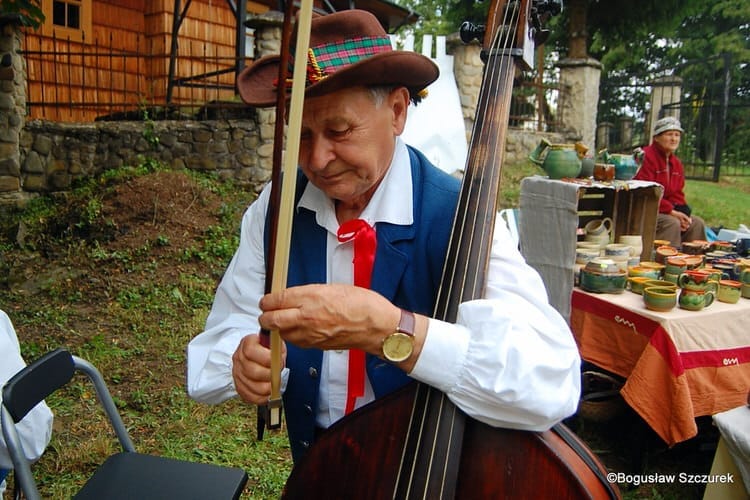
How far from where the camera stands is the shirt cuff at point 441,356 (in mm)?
1069

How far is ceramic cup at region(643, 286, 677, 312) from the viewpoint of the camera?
279 centimetres

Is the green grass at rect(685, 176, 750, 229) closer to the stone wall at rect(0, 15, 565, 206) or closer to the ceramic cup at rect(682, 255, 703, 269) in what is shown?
the ceramic cup at rect(682, 255, 703, 269)

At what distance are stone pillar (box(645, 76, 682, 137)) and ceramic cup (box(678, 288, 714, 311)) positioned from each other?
37.5ft

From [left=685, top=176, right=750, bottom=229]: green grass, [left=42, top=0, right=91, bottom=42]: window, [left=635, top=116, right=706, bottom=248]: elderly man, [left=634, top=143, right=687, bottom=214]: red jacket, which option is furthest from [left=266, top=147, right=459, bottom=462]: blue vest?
[left=42, top=0, right=91, bottom=42]: window

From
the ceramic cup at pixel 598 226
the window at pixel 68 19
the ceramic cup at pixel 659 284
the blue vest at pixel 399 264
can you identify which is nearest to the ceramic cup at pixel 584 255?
the ceramic cup at pixel 598 226

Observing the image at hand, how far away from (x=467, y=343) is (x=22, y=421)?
1514 millimetres

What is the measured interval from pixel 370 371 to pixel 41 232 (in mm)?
5673

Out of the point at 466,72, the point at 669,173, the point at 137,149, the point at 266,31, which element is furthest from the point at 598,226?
the point at 466,72

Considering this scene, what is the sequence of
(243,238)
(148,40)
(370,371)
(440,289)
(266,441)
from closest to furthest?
(440,289), (370,371), (243,238), (266,441), (148,40)

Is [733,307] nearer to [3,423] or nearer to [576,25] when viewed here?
[3,423]

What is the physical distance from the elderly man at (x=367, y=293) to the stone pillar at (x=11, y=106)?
593 centimetres

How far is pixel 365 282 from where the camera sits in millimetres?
1399

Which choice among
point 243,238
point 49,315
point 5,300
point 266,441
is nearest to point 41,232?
point 5,300

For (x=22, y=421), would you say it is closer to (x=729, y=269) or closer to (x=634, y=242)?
(x=634, y=242)
